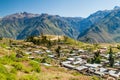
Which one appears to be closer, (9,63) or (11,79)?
(11,79)

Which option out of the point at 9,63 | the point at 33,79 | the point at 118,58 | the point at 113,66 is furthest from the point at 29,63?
the point at 118,58

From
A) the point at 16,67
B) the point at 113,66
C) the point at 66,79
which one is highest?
the point at 16,67

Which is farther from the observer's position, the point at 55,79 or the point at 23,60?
the point at 23,60

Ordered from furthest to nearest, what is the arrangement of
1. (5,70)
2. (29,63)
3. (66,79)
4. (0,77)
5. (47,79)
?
(29,63), (66,79), (47,79), (5,70), (0,77)

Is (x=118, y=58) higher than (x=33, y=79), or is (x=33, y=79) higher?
(x=33, y=79)

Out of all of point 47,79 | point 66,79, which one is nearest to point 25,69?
point 47,79

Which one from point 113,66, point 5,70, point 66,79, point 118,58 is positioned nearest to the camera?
point 5,70

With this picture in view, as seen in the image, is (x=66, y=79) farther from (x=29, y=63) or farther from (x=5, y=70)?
(x=5, y=70)

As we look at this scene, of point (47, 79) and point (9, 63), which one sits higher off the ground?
point (9, 63)

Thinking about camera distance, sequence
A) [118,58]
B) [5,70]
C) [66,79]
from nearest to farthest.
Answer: [5,70], [66,79], [118,58]

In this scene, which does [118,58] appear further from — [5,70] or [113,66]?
[5,70]

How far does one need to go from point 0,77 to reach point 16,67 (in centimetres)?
411

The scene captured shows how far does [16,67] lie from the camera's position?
17.8 m

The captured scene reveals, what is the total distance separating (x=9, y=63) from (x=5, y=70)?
2579mm
